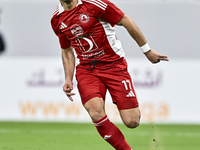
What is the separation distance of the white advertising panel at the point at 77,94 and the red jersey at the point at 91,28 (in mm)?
5330

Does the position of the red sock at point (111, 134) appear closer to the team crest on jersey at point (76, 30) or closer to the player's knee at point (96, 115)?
the player's knee at point (96, 115)

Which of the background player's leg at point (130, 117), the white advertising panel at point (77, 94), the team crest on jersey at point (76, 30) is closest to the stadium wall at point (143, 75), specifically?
the white advertising panel at point (77, 94)

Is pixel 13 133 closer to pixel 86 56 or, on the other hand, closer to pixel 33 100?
pixel 33 100

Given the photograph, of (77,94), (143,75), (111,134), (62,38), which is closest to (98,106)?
(111,134)

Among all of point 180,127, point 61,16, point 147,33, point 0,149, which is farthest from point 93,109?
point 147,33

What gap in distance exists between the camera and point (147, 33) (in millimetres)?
12320

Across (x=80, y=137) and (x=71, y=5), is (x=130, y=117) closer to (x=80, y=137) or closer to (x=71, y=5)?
(x=71, y=5)

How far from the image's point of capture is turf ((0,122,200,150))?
24.7 feet

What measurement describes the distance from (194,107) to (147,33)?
2.49m

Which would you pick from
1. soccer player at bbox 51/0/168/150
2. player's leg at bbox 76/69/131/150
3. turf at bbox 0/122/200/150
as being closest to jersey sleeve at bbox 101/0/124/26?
soccer player at bbox 51/0/168/150

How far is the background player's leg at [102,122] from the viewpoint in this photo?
17.3ft

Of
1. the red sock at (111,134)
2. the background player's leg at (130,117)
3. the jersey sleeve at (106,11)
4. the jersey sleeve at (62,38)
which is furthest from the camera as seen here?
the jersey sleeve at (62,38)

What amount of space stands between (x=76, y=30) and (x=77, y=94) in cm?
566

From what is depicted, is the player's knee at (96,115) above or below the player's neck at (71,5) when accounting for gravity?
below
